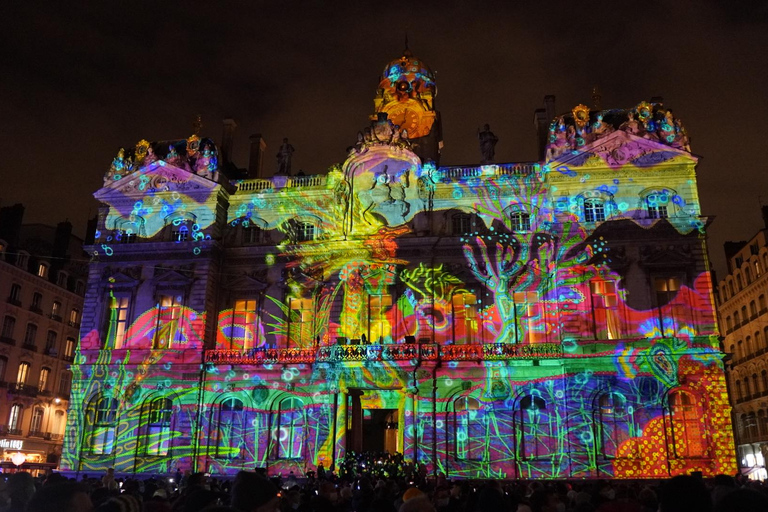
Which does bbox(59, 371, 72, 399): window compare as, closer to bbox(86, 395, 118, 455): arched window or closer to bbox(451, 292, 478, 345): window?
bbox(86, 395, 118, 455): arched window

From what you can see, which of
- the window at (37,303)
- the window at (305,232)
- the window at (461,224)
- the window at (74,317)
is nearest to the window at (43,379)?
the window at (37,303)

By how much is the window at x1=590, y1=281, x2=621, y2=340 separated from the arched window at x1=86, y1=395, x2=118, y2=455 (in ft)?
83.5

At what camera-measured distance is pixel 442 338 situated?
3438 cm

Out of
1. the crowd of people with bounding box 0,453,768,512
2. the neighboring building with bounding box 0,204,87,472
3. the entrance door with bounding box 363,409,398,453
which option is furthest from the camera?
the neighboring building with bounding box 0,204,87,472

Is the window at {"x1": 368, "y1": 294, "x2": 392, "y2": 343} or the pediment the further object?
the pediment

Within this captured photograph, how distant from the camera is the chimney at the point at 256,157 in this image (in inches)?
1718

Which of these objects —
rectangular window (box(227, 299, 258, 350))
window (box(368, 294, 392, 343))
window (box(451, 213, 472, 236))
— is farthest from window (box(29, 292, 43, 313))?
window (box(451, 213, 472, 236))

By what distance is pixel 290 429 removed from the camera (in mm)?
34312

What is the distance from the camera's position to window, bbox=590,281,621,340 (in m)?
32.6

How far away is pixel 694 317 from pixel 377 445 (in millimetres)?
17137

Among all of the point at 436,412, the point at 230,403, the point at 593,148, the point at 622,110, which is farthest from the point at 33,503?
the point at 622,110

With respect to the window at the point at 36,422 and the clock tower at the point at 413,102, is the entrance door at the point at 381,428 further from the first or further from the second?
the window at the point at 36,422

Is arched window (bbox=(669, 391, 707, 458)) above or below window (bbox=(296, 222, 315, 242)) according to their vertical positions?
below

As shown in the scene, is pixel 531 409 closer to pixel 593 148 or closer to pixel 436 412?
pixel 436 412
